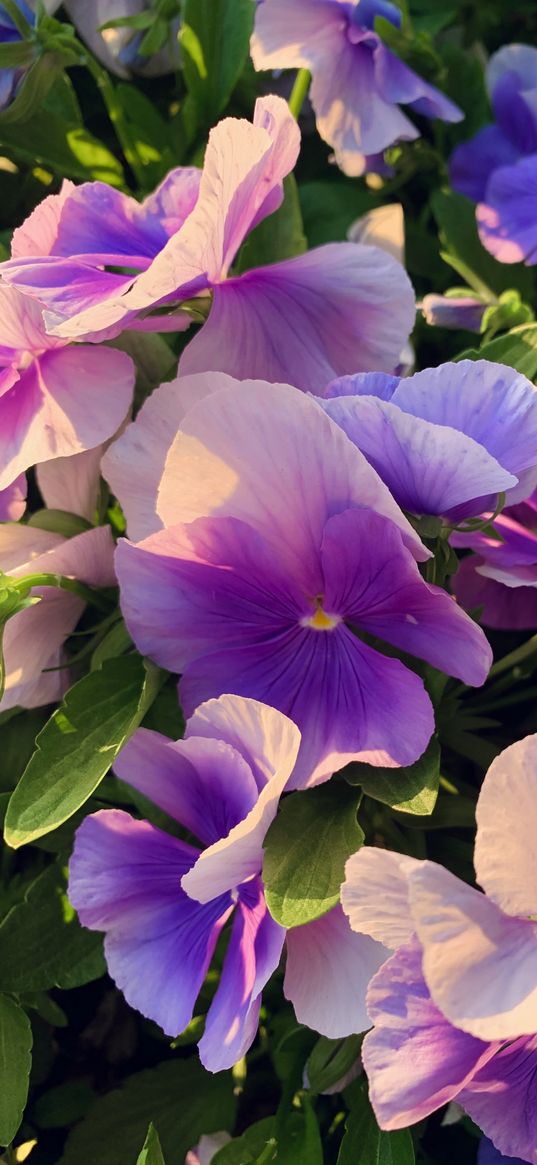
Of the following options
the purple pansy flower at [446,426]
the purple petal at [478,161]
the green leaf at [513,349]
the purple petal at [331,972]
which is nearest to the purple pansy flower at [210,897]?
the purple petal at [331,972]

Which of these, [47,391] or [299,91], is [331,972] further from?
[299,91]

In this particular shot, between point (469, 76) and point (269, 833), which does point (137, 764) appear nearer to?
point (269, 833)

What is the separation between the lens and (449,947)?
15.3 inches

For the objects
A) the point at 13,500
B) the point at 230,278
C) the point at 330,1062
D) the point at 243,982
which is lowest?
the point at 330,1062

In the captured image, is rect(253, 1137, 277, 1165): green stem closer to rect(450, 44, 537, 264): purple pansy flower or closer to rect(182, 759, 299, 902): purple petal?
rect(182, 759, 299, 902): purple petal

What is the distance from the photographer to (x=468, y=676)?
1.55 ft

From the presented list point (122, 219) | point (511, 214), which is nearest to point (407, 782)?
point (122, 219)

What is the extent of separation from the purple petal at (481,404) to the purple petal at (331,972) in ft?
0.66

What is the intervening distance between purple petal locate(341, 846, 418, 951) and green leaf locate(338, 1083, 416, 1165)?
6.3 inches

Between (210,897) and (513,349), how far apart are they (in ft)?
0.90

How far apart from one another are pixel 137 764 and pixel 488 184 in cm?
47

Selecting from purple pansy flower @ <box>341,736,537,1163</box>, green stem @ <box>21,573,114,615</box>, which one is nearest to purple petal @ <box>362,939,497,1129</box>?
purple pansy flower @ <box>341,736,537,1163</box>

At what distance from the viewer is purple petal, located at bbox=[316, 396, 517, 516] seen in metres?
0.42

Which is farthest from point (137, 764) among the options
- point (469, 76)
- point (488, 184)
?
point (469, 76)
